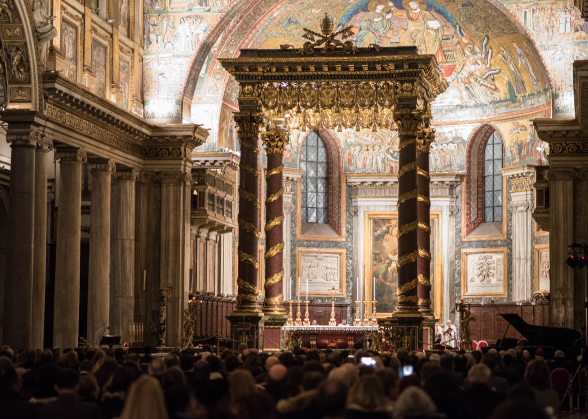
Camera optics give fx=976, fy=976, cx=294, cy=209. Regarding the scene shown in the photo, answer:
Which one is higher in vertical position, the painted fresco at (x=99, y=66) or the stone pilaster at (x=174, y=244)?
the painted fresco at (x=99, y=66)

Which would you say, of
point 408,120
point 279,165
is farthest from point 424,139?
point 279,165

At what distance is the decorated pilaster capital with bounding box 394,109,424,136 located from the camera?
976 inches

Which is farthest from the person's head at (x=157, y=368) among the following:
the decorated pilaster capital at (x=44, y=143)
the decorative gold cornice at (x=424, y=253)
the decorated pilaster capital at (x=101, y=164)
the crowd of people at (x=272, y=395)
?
the decorated pilaster capital at (x=101, y=164)

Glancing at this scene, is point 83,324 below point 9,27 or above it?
below

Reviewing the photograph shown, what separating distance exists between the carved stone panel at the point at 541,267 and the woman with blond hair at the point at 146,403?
102ft

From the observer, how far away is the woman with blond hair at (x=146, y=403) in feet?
21.0

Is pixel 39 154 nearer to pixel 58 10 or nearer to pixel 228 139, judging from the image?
pixel 58 10

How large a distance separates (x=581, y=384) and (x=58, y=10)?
1619 centimetres

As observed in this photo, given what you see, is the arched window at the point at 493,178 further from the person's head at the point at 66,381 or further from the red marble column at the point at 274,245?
the person's head at the point at 66,381

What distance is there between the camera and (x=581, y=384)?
1764 centimetres

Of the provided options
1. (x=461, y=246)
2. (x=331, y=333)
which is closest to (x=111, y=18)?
(x=331, y=333)

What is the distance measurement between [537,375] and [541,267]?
27.0m

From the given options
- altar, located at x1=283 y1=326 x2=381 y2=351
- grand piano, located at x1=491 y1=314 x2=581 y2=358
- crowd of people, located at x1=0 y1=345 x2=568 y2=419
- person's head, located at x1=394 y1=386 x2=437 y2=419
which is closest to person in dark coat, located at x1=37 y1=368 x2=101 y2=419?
crowd of people, located at x1=0 y1=345 x2=568 y2=419

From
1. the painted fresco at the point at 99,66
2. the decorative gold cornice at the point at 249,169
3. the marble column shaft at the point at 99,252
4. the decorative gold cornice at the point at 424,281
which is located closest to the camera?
the decorative gold cornice at the point at 249,169
